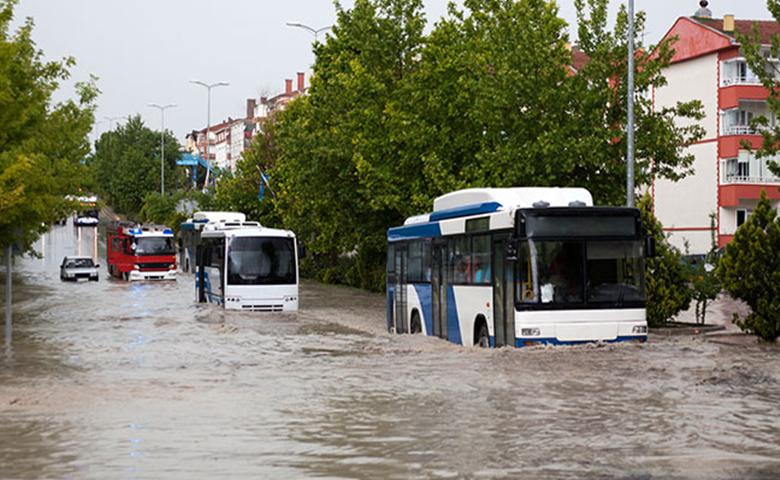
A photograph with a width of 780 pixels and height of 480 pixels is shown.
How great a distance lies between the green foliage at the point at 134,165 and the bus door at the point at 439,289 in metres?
110

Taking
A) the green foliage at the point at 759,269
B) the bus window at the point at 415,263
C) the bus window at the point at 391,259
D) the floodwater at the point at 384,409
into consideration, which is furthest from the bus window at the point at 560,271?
the bus window at the point at 391,259

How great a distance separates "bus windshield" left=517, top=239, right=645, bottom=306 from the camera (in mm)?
18500

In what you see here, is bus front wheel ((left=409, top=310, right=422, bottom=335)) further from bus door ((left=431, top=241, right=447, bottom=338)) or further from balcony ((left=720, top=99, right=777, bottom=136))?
balcony ((left=720, top=99, right=777, bottom=136))

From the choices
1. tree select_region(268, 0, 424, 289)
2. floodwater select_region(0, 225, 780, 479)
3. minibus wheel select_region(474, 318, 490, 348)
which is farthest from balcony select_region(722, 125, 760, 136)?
minibus wheel select_region(474, 318, 490, 348)

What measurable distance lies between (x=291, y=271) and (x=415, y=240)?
38.0ft

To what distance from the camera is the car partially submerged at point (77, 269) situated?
2343 inches

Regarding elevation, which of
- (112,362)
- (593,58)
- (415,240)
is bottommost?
(112,362)

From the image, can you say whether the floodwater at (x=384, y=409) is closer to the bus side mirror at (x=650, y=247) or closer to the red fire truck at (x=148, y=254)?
the bus side mirror at (x=650, y=247)

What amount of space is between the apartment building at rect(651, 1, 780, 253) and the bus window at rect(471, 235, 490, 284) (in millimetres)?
42187

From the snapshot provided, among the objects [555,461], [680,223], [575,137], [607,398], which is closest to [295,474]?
[555,461]

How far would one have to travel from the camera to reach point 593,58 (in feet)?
103

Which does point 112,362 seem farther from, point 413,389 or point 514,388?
point 514,388

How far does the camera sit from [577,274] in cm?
1866

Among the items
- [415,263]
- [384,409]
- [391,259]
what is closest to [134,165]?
[391,259]
